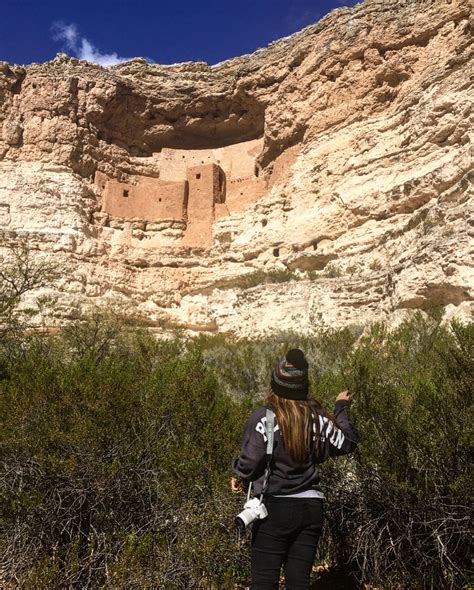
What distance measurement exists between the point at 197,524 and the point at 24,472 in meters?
1.20

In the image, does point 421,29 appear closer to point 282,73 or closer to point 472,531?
point 282,73

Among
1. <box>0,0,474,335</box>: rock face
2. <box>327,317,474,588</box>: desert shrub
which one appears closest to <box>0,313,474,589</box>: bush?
<box>327,317,474,588</box>: desert shrub

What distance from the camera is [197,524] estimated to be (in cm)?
319

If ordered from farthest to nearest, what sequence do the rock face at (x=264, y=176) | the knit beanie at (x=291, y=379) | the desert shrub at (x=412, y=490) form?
1. the rock face at (x=264, y=176)
2. the desert shrub at (x=412, y=490)
3. the knit beanie at (x=291, y=379)

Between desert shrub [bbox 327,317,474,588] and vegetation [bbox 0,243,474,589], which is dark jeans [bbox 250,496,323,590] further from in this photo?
desert shrub [bbox 327,317,474,588]

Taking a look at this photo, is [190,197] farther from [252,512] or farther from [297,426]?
[252,512]

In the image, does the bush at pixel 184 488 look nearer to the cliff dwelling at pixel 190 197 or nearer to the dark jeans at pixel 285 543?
the dark jeans at pixel 285 543

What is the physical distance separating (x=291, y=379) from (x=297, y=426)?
0.22 metres

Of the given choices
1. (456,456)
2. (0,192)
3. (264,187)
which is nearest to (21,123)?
(0,192)

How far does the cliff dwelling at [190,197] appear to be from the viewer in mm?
21641

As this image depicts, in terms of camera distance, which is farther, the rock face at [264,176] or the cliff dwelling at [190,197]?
the cliff dwelling at [190,197]

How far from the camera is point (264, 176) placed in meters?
21.7

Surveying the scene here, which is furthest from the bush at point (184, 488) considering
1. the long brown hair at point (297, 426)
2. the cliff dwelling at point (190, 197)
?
the cliff dwelling at point (190, 197)

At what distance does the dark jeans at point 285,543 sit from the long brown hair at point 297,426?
212 millimetres
